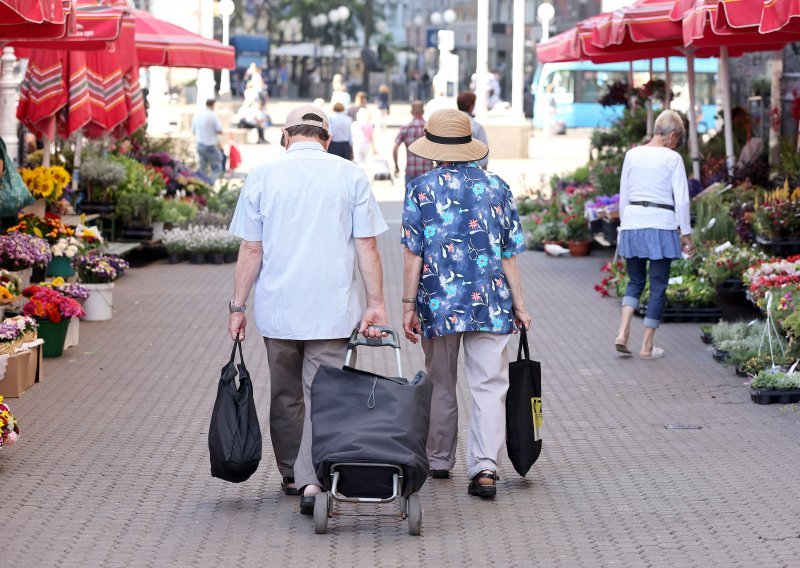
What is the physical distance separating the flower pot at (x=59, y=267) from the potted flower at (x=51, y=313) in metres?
1.29

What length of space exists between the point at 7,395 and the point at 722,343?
16.0 feet

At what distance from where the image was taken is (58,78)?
47.1 ft

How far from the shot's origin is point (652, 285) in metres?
10.6

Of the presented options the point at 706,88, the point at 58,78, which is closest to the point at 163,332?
the point at 58,78

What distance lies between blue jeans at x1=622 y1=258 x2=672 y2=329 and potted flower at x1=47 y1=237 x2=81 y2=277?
14.5ft

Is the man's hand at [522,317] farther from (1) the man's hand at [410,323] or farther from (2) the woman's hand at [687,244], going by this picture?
(2) the woman's hand at [687,244]

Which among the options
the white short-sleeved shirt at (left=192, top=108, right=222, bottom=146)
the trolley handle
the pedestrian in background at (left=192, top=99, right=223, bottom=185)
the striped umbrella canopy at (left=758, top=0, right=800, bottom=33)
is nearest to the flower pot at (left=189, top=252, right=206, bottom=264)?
the pedestrian in background at (left=192, top=99, right=223, bottom=185)

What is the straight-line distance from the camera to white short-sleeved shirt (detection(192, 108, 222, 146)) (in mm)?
25562

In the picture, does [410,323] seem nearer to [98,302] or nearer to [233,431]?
[233,431]

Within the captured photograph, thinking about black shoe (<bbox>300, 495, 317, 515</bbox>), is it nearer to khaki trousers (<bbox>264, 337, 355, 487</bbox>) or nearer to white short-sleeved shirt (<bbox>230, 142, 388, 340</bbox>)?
khaki trousers (<bbox>264, 337, 355, 487</bbox>)

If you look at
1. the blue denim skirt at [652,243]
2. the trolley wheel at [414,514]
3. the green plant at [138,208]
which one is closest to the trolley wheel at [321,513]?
the trolley wheel at [414,514]

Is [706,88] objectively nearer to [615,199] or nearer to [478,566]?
[615,199]

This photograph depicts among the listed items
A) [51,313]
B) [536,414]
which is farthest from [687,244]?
[51,313]

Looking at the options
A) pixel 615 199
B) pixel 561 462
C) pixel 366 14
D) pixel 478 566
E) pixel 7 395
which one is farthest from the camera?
pixel 366 14
